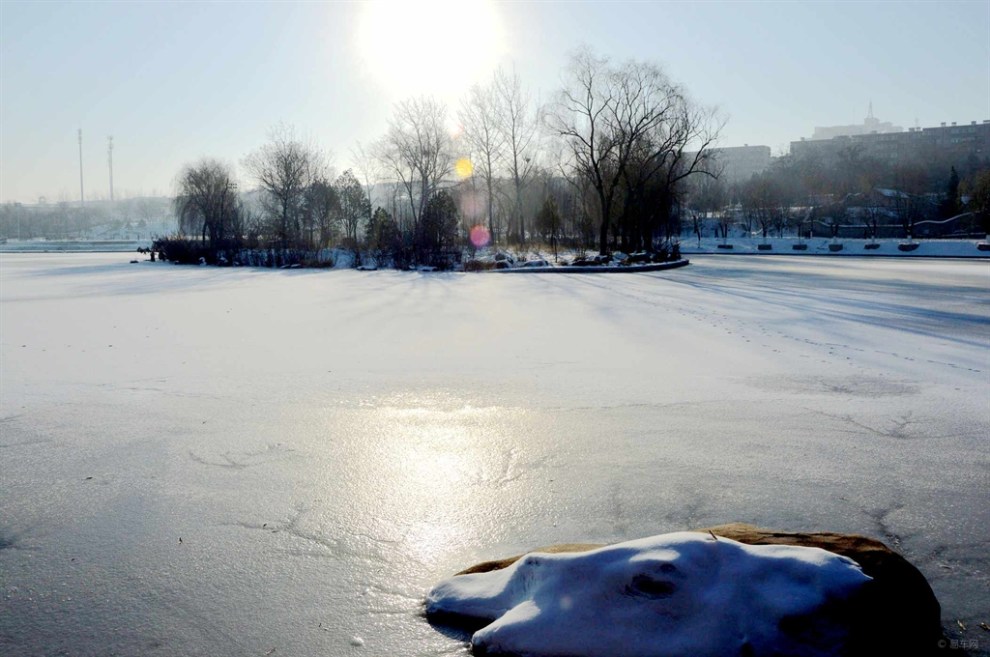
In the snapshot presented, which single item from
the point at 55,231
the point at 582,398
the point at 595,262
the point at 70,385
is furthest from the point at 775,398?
the point at 55,231

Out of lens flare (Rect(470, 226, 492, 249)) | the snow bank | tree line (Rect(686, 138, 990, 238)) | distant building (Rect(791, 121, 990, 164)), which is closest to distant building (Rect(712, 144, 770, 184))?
distant building (Rect(791, 121, 990, 164))

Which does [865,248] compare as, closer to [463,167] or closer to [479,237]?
[479,237]

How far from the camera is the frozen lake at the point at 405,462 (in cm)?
341

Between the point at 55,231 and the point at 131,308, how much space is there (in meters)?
129

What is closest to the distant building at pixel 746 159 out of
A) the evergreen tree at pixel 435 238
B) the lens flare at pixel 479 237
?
the lens flare at pixel 479 237

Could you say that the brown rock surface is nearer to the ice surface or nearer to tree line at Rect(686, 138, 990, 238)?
the ice surface

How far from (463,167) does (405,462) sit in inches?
2074

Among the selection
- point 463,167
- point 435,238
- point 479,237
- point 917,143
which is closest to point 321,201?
point 463,167

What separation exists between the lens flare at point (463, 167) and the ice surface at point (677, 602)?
54158 mm

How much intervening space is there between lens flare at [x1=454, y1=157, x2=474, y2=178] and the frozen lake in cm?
4555

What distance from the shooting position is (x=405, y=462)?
5.30 metres

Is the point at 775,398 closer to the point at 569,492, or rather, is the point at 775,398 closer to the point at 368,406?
the point at 569,492

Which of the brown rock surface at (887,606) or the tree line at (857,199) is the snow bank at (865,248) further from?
the brown rock surface at (887,606)

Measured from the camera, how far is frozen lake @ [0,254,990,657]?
11.2ft
